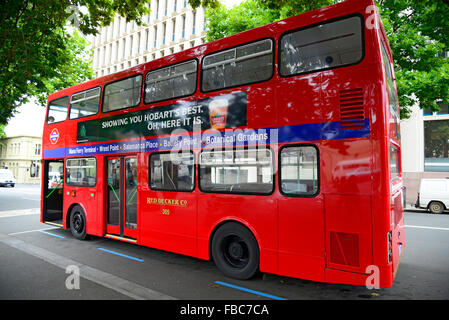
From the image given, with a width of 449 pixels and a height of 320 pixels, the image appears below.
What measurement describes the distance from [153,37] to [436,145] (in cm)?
3400

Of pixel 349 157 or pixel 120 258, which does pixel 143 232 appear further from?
pixel 349 157

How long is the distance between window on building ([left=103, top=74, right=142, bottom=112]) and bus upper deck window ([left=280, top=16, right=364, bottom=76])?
12.0 feet

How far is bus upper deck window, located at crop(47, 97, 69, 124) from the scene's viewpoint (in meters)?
8.52

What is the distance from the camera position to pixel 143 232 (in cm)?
640

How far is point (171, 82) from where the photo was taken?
6.02m

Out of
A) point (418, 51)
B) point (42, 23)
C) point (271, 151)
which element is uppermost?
point (418, 51)

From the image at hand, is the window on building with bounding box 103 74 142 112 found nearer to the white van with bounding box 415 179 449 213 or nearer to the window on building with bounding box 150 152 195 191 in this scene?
the window on building with bounding box 150 152 195 191

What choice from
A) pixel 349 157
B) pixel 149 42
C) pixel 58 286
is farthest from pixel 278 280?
pixel 149 42

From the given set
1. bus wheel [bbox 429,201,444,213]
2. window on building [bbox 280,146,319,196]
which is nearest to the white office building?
bus wheel [bbox 429,201,444,213]

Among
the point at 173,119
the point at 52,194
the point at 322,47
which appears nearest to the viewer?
the point at 322,47

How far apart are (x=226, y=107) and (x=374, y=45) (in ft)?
8.00

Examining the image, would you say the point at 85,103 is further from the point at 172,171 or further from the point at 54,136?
the point at 172,171

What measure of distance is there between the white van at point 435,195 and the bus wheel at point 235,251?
43.1 ft

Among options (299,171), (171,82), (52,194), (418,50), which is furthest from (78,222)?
(418,50)
